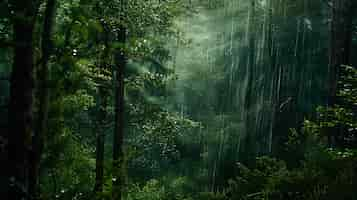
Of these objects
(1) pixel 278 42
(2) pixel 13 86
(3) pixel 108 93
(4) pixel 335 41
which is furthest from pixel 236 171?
(2) pixel 13 86

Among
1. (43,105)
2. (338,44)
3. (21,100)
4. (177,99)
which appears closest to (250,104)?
(177,99)

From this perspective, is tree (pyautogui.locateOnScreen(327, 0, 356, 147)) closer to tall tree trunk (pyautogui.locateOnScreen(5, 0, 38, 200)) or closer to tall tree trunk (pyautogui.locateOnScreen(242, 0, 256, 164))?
tall tree trunk (pyautogui.locateOnScreen(5, 0, 38, 200))

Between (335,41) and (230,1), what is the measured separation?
642 inches

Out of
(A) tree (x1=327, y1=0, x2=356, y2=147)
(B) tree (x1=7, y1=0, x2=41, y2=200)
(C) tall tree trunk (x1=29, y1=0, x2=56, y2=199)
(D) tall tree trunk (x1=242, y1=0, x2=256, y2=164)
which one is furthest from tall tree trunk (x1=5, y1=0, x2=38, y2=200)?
(D) tall tree trunk (x1=242, y1=0, x2=256, y2=164)

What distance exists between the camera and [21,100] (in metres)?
4.02

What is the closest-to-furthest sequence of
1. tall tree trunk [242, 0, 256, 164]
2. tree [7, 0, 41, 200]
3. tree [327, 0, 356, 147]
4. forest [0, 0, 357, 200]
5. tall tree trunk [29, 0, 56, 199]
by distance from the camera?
tall tree trunk [29, 0, 56, 199]
tree [7, 0, 41, 200]
forest [0, 0, 357, 200]
tree [327, 0, 356, 147]
tall tree trunk [242, 0, 256, 164]

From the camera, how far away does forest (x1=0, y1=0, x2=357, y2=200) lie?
4.02 meters

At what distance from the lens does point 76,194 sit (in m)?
6.45

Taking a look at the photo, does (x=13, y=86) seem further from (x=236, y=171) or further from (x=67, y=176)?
(x=236, y=171)

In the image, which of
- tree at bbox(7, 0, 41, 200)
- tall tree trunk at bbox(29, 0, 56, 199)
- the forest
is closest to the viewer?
tall tree trunk at bbox(29, 0, 56, 199)

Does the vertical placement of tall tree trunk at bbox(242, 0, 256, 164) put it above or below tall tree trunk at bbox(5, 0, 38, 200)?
below

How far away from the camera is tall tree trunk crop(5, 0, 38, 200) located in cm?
379

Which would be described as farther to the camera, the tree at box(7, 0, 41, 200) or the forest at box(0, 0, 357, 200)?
the forest at box(0, 0, 357, 200)

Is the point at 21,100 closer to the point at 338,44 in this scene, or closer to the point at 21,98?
the point at 21,98
